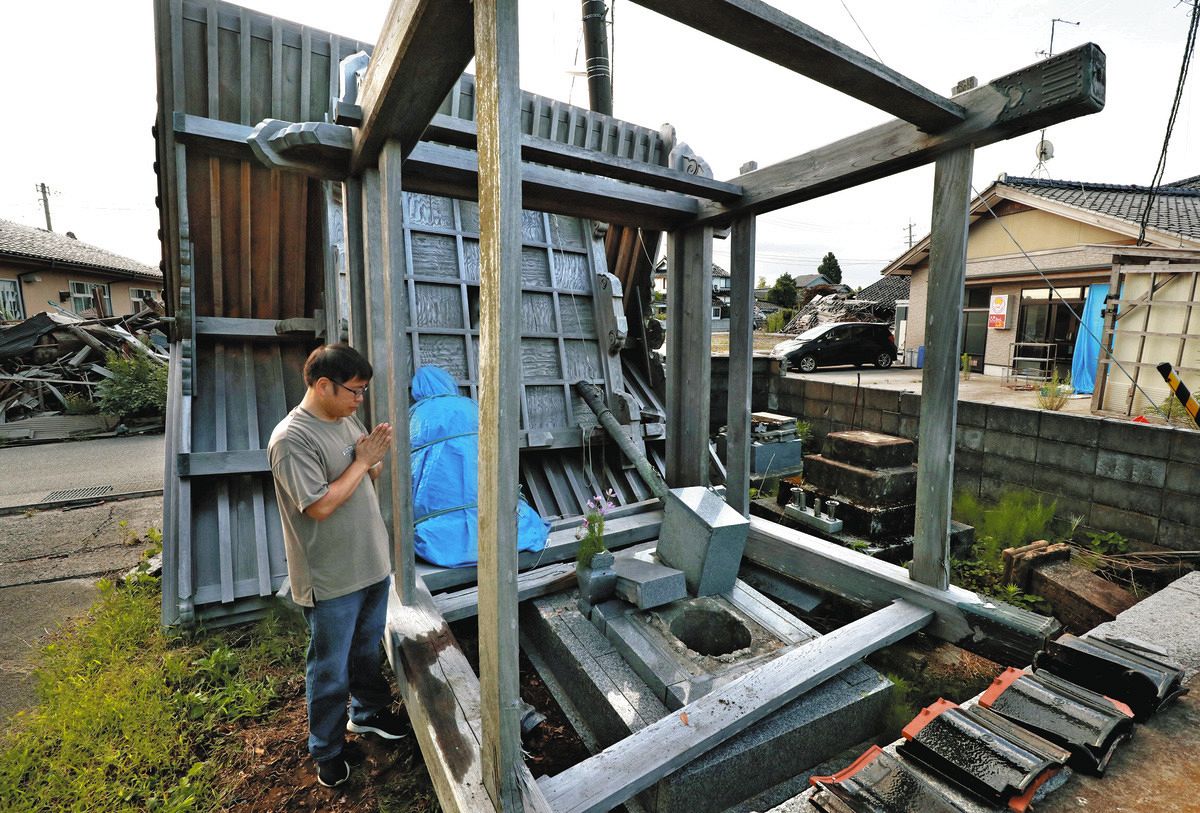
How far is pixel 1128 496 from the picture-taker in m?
4.55

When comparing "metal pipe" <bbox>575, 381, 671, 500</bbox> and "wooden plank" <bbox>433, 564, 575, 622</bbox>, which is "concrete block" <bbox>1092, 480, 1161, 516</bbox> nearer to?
"metal pipe" <bbox>575, 381, 671, 500</bbox>

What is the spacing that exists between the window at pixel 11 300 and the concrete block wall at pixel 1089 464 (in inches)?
873

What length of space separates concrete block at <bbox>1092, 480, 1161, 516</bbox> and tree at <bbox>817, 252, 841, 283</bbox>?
1948 inches

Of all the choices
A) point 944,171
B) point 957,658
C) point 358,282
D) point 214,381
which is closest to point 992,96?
point 944,171

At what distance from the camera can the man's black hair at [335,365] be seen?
2105 mm

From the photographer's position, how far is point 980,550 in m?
4.66

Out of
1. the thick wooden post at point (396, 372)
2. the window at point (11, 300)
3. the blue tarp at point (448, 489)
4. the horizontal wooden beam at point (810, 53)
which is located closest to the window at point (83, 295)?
the window at point (11, 300)

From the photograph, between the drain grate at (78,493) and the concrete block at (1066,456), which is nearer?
the concrete block at (1066,456)

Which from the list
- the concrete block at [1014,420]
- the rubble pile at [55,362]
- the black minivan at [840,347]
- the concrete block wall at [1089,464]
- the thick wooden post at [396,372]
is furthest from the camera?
the black minivan at [840,347]

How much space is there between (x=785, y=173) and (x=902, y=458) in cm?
302

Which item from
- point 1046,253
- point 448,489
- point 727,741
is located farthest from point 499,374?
point 1046,253

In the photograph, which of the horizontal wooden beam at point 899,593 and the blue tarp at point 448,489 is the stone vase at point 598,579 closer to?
the blue tarp at point 448,489

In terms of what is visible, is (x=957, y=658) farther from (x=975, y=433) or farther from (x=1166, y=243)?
(x=1166, y=243)

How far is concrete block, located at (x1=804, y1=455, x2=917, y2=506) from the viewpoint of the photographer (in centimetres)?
479
